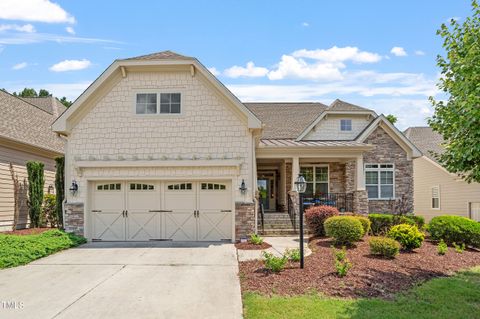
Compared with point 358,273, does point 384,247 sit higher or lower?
higher

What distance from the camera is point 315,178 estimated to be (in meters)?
20.2

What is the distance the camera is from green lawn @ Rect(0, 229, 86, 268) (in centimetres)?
1043

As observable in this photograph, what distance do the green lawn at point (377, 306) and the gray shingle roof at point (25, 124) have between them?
499 inches

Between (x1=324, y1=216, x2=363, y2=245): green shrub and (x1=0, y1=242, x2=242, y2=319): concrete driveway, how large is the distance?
A: 304 centimetres

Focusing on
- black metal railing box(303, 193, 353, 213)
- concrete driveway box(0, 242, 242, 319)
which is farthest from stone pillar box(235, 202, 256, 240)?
black metal railing box(303, 193, 353, 213)

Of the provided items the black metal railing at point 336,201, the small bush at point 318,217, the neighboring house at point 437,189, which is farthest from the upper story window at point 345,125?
the small bush at point 318,217

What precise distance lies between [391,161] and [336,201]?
3.81 m

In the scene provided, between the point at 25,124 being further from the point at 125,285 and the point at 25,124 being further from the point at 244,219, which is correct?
the point at 125,285

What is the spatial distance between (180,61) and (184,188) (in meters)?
4.35

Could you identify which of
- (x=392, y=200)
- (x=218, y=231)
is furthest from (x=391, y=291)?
(x=392, y=200)

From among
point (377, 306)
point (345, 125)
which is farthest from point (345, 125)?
point (377, 306)

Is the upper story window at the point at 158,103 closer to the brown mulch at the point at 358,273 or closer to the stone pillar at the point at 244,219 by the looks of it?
the stone pillar at the point at 244,219

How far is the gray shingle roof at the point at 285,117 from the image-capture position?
20906 mm

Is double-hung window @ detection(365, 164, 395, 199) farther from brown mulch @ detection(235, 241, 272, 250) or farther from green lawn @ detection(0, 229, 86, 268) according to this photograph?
green lawn @ detection(0, 229, 86, 268)
